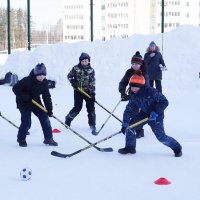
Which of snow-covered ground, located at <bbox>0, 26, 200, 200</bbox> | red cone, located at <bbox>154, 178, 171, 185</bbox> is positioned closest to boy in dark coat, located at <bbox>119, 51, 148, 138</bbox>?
snow-covered ground, located at <bbox>0, 26, 200, 200</bbox>

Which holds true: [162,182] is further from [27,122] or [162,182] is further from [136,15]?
[136,15]

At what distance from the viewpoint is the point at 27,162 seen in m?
5.93

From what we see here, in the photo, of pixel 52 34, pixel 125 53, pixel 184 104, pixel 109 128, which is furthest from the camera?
pixel 52 34

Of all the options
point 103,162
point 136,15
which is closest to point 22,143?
point 103,162

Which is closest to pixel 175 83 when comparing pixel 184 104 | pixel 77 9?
pixel 184 104

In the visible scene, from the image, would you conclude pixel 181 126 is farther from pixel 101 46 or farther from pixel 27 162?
pixel 101 46

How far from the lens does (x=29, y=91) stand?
6.79 metres

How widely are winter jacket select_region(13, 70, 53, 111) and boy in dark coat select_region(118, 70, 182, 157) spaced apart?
4.34ft

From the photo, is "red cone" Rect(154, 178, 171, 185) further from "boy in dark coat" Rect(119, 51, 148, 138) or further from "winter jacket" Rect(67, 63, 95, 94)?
"winter jacket" Rect(67, 63, 95, 94)

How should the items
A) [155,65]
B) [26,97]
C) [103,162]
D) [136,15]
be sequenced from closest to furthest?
Result: [103,162]
[26,97]
[155,65]
[136,15]

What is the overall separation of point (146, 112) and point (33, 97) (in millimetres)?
1789

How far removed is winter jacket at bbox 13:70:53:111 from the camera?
6711mm

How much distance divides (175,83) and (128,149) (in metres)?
8.57

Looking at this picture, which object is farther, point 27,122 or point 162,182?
point 27,122
